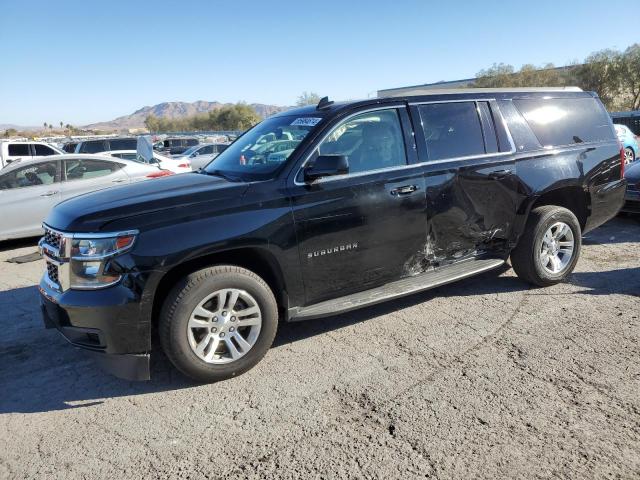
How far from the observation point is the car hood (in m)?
3.31

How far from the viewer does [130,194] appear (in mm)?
3787

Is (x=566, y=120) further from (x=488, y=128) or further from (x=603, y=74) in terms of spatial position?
(x=603, y=74)

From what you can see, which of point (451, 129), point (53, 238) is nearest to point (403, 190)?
point (451, 129)

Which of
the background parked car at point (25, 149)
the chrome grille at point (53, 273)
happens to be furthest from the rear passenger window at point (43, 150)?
the chrome grille at point (53, 273)

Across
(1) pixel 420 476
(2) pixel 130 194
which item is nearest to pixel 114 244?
(2) pixel 130 194

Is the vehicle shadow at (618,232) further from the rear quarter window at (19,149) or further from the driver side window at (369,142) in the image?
the rear quarter window at (19,149)

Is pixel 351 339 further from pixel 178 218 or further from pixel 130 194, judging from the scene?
pixel 130 194

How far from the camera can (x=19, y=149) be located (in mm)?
15391

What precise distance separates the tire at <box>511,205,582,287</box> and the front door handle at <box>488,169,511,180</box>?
0.61 m

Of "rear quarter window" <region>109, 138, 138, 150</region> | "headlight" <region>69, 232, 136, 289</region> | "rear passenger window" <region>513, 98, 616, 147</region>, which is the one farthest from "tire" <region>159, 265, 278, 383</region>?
"rear quarter window" <region>109, 138, 138, 150</region>

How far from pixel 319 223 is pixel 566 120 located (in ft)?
10.8

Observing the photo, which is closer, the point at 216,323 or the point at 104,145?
the point at 216,323

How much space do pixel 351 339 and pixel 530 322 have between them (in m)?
1.62

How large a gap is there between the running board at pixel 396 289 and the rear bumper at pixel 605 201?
4.84 feet
